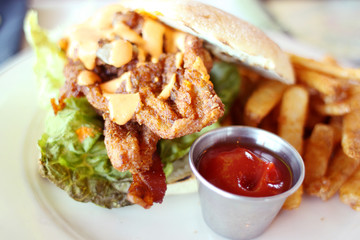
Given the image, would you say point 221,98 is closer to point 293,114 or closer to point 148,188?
point 293,114

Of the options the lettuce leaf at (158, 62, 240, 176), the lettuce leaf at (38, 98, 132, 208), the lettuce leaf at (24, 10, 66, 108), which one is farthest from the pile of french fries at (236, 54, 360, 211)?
the lettuce leaf at (24, 10, 66, 108)

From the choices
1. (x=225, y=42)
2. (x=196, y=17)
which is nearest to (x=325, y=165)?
(x=225, y=42)

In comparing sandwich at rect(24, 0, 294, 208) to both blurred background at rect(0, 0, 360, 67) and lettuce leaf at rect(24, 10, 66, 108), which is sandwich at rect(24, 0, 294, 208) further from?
blurred background at rect(0, 0, 360, 67)

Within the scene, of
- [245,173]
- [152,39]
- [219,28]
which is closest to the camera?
[245,173]

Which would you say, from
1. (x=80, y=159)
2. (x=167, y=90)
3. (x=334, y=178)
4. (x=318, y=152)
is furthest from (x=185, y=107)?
(x=334, y=178)

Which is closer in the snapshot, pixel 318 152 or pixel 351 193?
pixel 351 193

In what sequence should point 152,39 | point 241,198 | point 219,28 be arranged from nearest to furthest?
point 241,198 → point 219,28 → point 152,39

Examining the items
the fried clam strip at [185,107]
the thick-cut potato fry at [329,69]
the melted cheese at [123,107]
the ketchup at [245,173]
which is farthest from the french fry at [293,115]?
the melted cheese at [123,107]

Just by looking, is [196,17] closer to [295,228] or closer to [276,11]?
[295,228]
